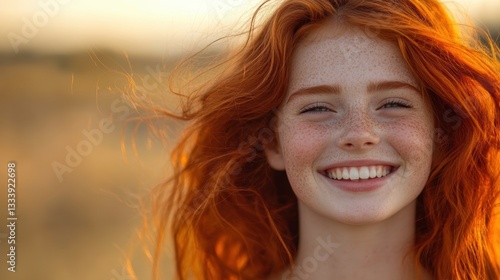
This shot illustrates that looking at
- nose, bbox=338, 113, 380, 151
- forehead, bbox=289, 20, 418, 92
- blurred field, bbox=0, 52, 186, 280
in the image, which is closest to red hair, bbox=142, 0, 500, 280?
forehead, bbox=289, 20, 418, 92

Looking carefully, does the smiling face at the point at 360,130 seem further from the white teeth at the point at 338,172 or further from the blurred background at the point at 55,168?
the blurred background at the point at 55,168

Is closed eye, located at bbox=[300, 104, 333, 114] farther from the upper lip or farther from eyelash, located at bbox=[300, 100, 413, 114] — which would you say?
Result: the upper lip

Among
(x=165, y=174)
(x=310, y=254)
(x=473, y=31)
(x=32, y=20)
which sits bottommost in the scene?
(x=310, y=254)

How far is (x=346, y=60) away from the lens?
86.5 inches

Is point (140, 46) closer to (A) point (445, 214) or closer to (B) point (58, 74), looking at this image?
(B) point (58, 74)

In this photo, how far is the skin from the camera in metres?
2.19

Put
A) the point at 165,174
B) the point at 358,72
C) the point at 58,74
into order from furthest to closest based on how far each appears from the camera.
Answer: the point at 58,74
the point at 165,174
the point at 358,72

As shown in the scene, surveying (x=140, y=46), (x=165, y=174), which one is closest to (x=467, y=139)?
(x=165, y=174)

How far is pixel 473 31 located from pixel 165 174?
3.88ft

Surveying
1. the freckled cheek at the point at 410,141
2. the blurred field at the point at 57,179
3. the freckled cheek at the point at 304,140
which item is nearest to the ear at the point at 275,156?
the freckled cheek at the point at 304,140

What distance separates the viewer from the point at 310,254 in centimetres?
241

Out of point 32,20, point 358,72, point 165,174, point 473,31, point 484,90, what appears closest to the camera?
point 358,72

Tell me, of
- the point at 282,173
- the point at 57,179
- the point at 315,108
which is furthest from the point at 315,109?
the point at 57,179

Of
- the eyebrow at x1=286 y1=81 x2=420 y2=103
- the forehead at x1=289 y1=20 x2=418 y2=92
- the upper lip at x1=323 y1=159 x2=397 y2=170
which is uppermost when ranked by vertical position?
the forehead at x1=289 y1=20 x2=418 y2=92
